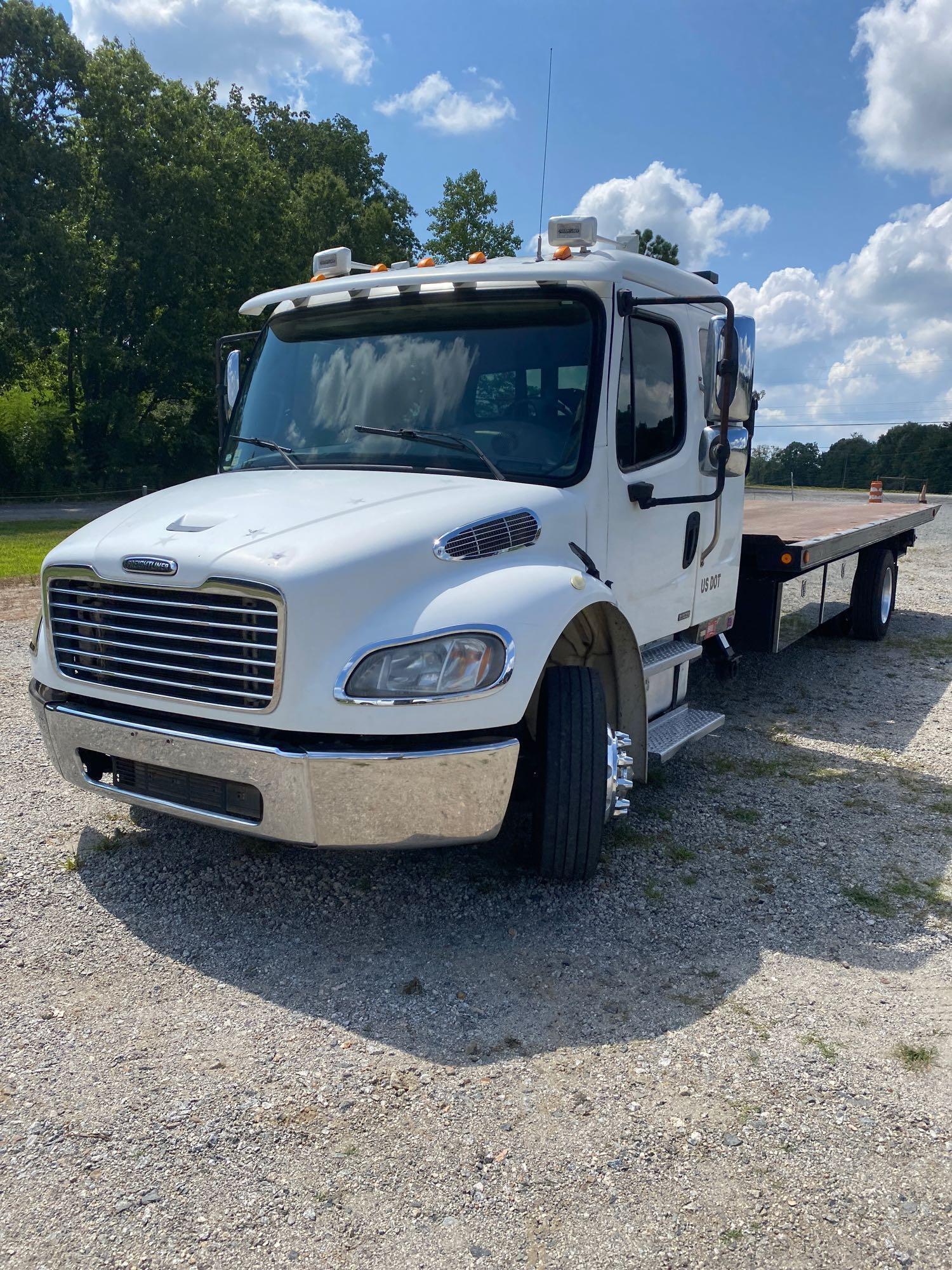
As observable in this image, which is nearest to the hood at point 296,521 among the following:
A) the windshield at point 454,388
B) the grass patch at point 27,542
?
the windshield at point 454,388

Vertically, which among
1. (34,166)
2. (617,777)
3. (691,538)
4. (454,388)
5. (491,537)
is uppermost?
(34,166)

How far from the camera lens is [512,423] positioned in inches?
162

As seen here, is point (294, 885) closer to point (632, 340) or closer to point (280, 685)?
point (280, 685)

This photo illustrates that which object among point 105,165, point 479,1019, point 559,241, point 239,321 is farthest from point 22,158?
point 479,1019

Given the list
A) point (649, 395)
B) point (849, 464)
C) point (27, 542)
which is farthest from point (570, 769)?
point (849, 464)

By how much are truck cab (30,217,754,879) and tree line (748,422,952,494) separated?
40548 mm

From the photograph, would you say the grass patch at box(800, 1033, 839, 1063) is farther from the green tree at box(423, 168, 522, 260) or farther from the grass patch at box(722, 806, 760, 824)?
the green tree at box(423, 168, 522, 260)

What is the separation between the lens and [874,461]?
5638 centimetres

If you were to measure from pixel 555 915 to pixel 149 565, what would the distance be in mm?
1974

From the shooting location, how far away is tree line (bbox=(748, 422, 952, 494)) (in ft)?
153

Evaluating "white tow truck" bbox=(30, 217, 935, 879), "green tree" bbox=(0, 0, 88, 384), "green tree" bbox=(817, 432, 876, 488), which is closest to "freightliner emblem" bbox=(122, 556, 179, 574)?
"white tow truck" bbox=(30, 217, 935, 879)

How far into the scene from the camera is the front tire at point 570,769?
12.0ft

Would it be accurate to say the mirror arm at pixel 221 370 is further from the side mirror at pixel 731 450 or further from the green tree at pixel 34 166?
the green tree at pixel 34 166

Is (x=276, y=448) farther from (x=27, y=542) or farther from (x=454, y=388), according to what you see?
(x=27, y=542)
